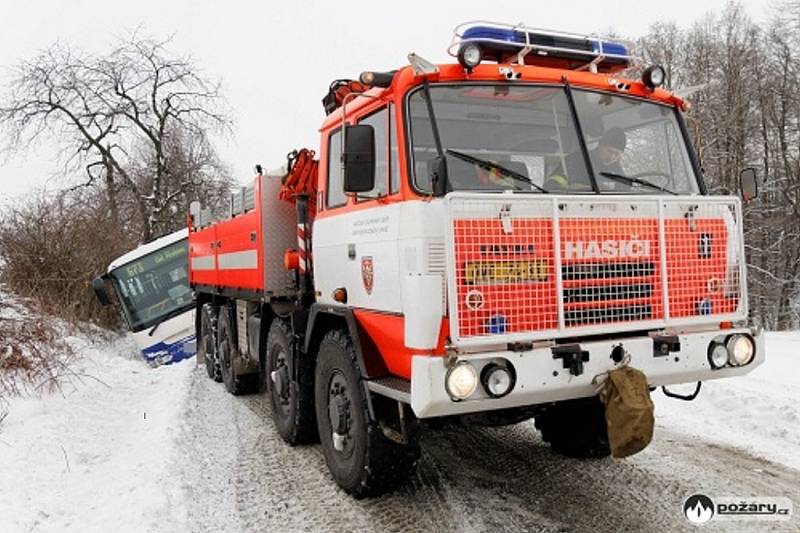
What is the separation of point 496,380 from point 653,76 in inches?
99.6

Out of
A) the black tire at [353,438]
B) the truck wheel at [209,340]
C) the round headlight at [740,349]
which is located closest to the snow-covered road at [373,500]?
the black tire at [353,438]

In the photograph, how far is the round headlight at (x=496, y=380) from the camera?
11.6 feet

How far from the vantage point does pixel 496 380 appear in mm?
3545

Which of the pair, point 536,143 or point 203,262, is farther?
point 203,262

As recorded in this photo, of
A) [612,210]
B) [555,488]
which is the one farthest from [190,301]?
[612,210]

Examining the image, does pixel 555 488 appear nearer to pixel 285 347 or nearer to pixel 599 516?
pixel 599 516

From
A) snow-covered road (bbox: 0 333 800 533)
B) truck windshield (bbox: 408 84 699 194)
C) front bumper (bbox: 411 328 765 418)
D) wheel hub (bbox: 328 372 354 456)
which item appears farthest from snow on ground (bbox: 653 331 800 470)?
wheel hub (bbox: 328 372 354 456)

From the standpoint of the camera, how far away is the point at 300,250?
20.4 ft

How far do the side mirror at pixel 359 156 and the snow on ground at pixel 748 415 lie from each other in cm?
405

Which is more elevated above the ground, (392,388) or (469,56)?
(469,56)

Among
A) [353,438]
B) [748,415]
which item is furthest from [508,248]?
[748,415]

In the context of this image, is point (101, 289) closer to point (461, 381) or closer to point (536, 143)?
point (536, 143)

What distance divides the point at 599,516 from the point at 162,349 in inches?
429

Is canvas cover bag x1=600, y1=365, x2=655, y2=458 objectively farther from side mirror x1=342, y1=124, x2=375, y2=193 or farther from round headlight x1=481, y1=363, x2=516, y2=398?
side mirror x1=342, y1=124, x2=375, y2=193
